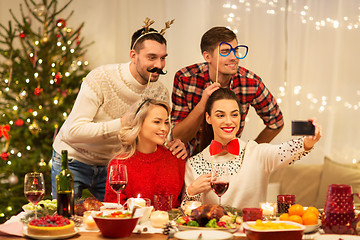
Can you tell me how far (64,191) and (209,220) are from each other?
660mm

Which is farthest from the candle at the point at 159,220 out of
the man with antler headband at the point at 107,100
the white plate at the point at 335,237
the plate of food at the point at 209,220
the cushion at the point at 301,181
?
the cushion at the point at 301,181

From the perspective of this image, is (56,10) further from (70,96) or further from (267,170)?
(267,170)

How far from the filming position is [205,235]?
1.83 m

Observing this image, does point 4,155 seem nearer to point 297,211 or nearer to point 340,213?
point 297,211

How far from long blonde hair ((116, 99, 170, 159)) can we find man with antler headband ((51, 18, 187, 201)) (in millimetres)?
131

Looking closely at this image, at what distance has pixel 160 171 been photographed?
2875 mm

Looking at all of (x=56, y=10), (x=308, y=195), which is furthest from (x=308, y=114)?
(x=56, y=10)

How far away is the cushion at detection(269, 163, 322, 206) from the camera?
427 centimetres

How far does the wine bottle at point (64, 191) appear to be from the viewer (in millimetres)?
2172

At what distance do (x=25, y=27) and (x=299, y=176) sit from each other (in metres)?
3.00

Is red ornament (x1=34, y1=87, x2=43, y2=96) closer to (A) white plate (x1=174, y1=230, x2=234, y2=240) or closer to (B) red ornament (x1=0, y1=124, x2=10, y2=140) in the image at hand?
(B) red ornament (x1=0, y1=124, x2=10, y2=140)

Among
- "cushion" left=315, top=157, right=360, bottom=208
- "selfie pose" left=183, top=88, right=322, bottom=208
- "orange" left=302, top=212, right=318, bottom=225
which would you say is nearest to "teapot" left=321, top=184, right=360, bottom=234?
"orange" left=302, top=212, right=318, bottom=225

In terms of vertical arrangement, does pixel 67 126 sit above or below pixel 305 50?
below

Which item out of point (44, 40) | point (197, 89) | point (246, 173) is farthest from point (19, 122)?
point (246, 173)
